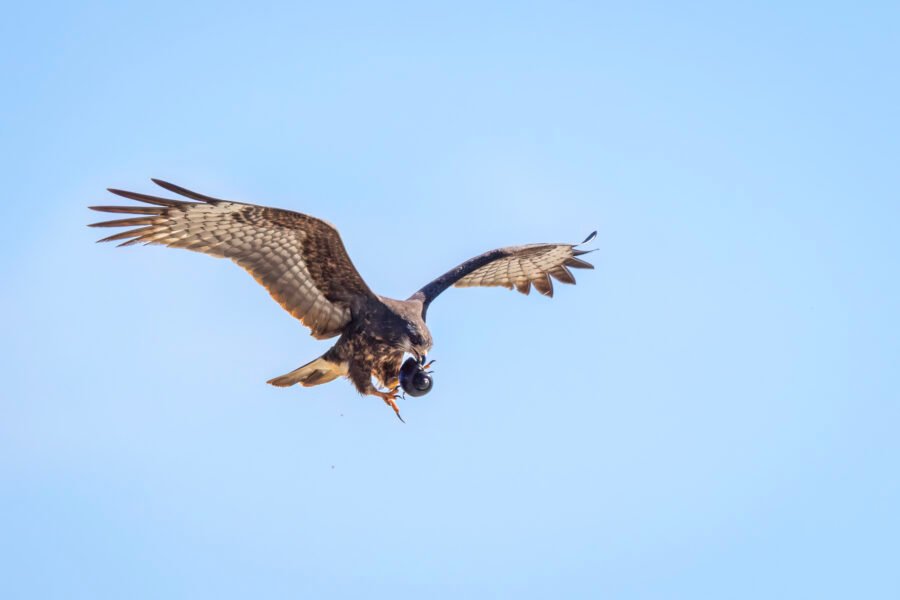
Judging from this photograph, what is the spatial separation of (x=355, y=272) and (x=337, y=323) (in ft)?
2.27

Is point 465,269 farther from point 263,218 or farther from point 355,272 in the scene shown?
point 263,218

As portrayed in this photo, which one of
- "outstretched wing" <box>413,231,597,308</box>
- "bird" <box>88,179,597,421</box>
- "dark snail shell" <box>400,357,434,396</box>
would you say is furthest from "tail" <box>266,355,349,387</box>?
"outstretched wing" <box>413,231,597,308</box>

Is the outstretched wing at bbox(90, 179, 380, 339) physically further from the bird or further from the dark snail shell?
the dark snail shell

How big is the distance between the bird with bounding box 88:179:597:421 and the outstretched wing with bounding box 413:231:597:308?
2.26 m

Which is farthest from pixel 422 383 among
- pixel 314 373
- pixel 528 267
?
pixel 528 267

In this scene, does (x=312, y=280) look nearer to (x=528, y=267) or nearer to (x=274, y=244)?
(x=274, y=244)

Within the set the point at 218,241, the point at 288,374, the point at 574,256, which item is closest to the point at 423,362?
the point at 288,374

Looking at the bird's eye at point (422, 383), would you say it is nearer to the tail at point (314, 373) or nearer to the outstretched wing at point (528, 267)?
the tail at point (314, 373)

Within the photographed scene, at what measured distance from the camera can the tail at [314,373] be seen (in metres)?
12.5

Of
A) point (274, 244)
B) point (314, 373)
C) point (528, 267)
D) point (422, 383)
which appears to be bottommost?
point (422, 383)

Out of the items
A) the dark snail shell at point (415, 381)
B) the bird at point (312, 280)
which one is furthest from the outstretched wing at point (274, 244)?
the dark snail shell at point (415, 381)

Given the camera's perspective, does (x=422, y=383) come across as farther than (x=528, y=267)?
No

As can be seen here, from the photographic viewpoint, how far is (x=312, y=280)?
40.2 feet

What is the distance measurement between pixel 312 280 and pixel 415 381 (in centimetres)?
166
